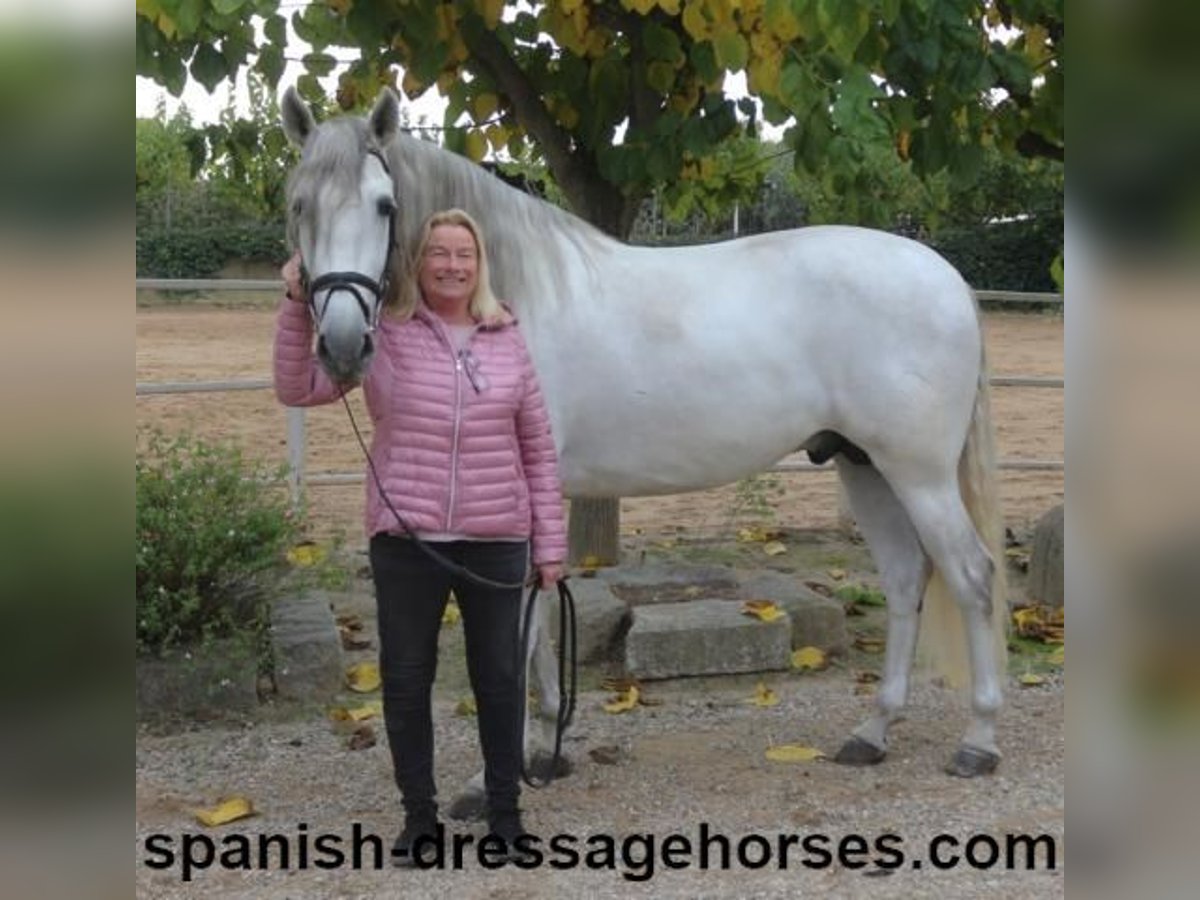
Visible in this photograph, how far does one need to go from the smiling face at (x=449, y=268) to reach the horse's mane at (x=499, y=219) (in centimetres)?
14

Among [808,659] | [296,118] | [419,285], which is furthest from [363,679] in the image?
[296,118]

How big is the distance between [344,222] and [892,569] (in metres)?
2.15

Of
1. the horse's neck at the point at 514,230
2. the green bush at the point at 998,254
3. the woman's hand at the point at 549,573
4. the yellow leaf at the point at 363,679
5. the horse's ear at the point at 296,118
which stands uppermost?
the green bush at the point at 998,254

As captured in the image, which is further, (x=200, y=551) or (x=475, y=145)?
(x=475, y=145)

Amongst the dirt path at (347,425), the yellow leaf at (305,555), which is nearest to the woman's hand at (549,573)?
the yellow leaf at (305,555)

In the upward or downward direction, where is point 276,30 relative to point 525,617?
upward

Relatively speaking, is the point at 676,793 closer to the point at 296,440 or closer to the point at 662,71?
the point at 662,71

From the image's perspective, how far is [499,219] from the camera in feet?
11.2

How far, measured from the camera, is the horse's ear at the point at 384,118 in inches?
118

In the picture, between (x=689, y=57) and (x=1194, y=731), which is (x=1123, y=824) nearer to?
(x=1194, y=731)

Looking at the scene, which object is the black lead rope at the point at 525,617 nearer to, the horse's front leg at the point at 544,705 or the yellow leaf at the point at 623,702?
the horse's front leg at the point at 544,705

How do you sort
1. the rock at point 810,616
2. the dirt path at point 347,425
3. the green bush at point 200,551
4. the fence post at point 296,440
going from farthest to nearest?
1. the dirt path at point 347,425
2. the fence post at point 296,440
3. the rock at point 810,616
4. the green bush at point 200,551

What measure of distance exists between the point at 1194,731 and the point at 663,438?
2.84m

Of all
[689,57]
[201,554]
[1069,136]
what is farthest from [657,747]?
[1069,136]
